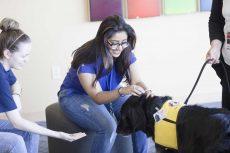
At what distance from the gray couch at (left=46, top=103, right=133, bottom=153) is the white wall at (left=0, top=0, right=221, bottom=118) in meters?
0.93

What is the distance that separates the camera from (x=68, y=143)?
2166mm

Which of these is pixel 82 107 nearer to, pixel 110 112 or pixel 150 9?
pixel 110 112

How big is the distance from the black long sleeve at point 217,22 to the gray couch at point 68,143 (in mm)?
757

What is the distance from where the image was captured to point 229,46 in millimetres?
1759

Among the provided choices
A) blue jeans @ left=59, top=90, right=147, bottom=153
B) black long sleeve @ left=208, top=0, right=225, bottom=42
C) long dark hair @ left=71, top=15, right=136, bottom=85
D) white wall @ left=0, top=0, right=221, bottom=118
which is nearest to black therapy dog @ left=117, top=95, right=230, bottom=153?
blue jeans @ left=59, top=90, right=147, bottom=153

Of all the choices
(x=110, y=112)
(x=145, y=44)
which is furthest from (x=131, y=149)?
(x=145, y=44)

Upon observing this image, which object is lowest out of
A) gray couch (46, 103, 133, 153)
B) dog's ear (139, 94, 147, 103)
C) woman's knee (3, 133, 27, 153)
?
gray couch (46, 103, 133, 153)

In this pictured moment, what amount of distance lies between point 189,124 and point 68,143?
0.89 m

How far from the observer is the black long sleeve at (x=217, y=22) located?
6.01 ft

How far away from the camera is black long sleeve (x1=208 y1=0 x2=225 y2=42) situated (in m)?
1.83

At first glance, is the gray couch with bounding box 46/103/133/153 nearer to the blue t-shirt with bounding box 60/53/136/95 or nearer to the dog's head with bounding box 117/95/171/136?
the blue t-shirt with bounding box 60/53/136/95

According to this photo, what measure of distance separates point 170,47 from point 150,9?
→ 393 mm

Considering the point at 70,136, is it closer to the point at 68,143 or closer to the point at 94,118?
the point at 94,118

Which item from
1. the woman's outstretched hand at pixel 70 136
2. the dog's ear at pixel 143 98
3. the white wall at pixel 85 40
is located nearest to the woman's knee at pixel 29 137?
the woman's outstretched hand at pixel 70 136
